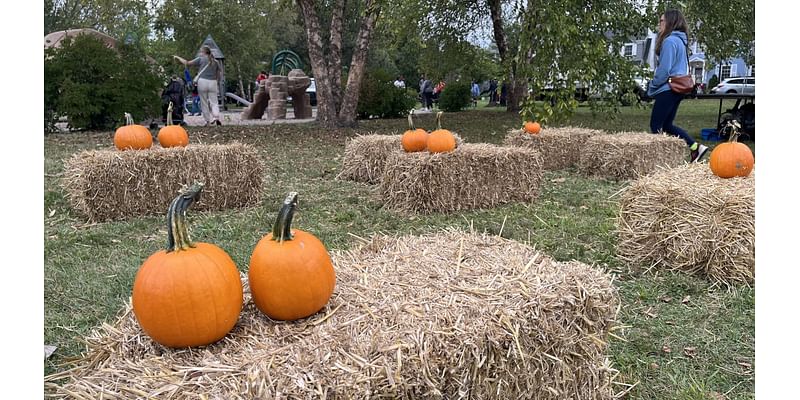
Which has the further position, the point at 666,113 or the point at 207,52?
the point at 207,52

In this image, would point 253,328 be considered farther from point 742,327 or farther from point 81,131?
point 81,131

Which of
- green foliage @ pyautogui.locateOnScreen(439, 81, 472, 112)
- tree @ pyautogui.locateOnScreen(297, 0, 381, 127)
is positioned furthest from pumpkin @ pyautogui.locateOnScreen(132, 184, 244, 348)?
green foliage @ pyautogui.locateOnScreen(439, 81, 472, 112)

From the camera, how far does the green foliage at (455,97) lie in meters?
23.9

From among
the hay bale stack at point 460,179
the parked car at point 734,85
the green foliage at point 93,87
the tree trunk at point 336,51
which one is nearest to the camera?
the hay bale stack at point 460,179

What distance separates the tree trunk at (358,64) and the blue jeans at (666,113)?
637 centimetres

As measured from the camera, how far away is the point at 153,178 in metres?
6.01

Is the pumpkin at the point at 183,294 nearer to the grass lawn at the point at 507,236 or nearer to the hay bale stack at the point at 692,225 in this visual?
the grass lawn at the point at 507,236

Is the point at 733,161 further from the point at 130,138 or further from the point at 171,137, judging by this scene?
the point at 130,138

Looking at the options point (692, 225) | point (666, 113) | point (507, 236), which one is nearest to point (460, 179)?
point (507, 236)

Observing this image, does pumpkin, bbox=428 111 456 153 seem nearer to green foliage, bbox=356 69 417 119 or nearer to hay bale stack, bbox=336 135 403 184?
hay bale stack, bbox=336 135 403 184

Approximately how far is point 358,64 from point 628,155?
25.6ft

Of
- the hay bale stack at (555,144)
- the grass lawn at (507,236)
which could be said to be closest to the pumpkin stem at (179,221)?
the grass lawn at (507,236)

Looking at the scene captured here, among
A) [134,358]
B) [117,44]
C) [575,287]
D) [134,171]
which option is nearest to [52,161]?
[134,171]

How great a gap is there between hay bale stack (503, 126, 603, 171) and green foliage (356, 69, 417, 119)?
1000 cm
